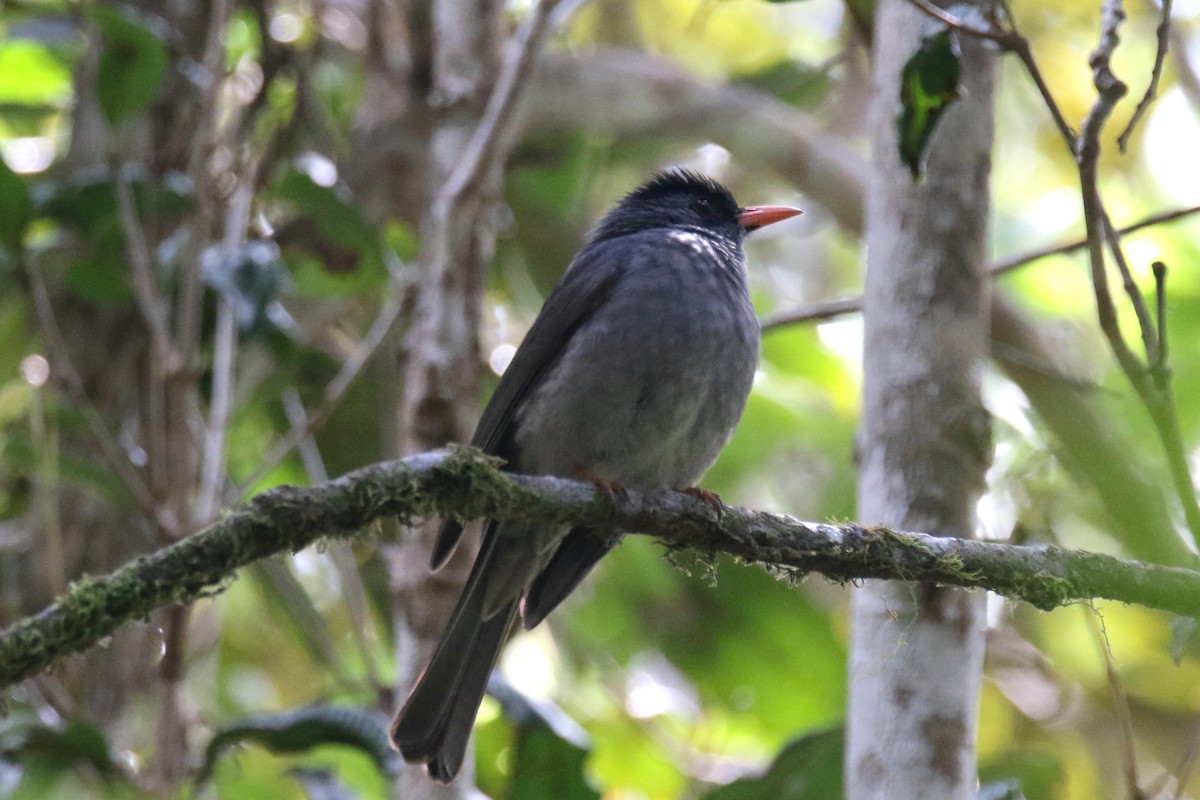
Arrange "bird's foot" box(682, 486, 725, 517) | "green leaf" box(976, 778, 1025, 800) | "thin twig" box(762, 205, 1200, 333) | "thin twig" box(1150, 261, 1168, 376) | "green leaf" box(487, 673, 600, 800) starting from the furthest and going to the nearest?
"green leaf" box(487, 673, 600, 800), "thin twig" box(762, 205, 1200, 333), "green leaf" box(976, 778, 1025, 800), "bird's foot" box(682, 486, 725, 517), "thin twig" box(1150, 261, 1168, 376)

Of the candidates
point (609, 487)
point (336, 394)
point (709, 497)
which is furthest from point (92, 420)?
point (709, 497)

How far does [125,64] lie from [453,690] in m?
2.47

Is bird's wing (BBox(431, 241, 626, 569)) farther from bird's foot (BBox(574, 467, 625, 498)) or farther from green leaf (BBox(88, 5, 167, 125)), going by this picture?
green leaf (BBox(88, 5, 167, 125))

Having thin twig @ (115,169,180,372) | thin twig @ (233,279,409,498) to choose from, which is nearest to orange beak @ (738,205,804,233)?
thin twig @ (233,279,409,498)

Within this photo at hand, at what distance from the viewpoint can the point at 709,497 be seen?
3.22 meters

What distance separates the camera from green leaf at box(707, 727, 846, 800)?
12.2 feet

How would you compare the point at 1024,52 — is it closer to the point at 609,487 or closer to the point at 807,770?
the point at 609,487

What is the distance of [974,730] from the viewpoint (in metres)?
3.00

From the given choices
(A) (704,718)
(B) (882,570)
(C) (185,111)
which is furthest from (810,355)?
(B) (882,570)

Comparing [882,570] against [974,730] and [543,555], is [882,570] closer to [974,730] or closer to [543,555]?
[974,730]

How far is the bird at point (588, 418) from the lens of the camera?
3461 millimetres

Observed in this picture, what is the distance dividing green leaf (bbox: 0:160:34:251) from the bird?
5.46 ft

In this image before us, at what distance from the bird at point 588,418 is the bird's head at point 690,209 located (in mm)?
547

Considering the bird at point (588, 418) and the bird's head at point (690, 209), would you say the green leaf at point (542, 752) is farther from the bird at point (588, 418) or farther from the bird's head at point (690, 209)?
the bird's head at point (690, 209)
